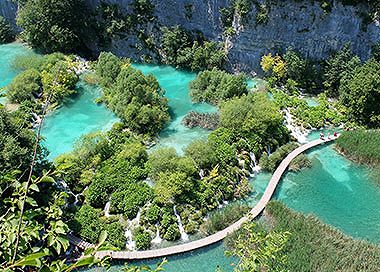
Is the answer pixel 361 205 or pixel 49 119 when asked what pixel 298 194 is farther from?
pixel 49 119

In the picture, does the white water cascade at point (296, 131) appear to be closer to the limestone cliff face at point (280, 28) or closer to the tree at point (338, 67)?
the tree at point (338, 67)

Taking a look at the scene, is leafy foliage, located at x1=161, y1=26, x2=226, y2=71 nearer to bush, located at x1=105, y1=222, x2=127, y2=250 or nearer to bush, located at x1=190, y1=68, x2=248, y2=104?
bush, located at x1=190, y1=68, x2=248, y2=104

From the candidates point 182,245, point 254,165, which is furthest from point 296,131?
point 182,245

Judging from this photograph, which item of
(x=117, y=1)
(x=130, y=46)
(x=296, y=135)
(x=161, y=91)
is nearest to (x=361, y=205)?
(x=296, y=135)

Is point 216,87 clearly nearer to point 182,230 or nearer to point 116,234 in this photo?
point 182,230

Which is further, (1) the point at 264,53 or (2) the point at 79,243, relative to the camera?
(1) the point at 264,53

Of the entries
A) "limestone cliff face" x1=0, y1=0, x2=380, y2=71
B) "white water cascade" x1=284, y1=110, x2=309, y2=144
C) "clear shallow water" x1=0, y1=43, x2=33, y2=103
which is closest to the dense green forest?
"white water cascade" x1=284, y1=110, x2=309, y2=144

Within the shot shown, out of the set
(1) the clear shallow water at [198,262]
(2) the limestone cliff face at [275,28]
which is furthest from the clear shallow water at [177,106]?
(1) the clear shallow water at [198,262]
